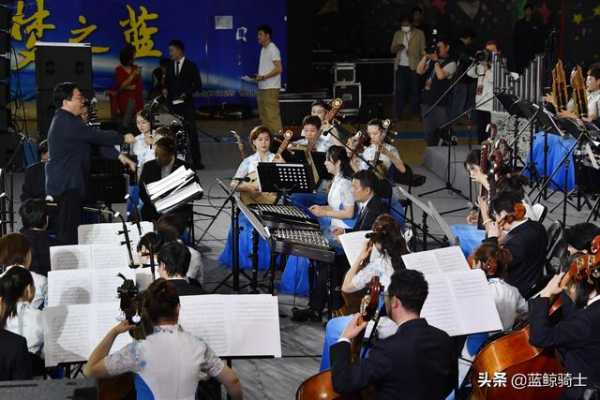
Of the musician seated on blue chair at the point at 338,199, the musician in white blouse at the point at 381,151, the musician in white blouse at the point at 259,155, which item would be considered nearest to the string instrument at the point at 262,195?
the musician in white blouse at the point at 259,155

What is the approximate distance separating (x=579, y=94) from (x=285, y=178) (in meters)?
4.29

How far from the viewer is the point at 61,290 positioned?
6.58 metres

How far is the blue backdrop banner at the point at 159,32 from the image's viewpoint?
17656 millimetres

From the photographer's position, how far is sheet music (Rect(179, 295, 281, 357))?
577cm

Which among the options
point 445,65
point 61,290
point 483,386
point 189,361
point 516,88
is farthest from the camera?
point 445,65

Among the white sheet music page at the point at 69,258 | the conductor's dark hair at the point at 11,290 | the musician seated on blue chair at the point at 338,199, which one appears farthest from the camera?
the musician seated on blue chair at the point at 338,199

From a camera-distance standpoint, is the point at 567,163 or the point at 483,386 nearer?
the point at 483,386

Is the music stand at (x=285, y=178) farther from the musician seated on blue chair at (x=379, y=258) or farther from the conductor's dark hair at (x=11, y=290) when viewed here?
the conductor's dark hair at (x=11, y=290)

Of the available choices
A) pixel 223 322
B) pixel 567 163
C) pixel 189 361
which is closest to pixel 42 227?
pixel 223 322

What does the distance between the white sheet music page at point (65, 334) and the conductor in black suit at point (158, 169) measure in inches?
151

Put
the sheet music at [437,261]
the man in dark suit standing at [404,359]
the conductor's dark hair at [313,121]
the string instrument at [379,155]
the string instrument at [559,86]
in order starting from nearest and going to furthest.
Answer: the man in dark suit standing at [404,359] < the sheet music at [437,261] < the string instrument at [379,155] < the conductor's dark hair at [313,121] < the string instrument at [559,86]

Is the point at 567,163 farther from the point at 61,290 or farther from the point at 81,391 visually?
the point at 81,391

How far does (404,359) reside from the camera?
5.06m

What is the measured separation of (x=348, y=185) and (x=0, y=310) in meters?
4.11
